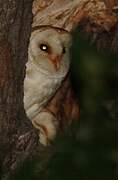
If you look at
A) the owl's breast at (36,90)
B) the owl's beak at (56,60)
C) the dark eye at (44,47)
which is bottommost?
the owl's breast at (36,90)

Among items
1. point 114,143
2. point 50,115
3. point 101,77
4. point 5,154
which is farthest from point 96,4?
point 114,143

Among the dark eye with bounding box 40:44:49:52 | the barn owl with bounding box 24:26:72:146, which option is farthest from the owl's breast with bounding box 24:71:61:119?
the dark eye with bounding box 40:44:49:52

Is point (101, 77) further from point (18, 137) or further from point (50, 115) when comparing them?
point (50, 115)

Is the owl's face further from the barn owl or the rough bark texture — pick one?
the rough bark texture

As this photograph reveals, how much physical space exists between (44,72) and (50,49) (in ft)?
0.36

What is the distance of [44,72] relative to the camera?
1853 millimetres

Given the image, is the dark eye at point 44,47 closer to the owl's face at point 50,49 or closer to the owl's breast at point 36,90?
the owl's face at point 50,49

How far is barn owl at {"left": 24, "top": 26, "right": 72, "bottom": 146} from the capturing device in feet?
5.81

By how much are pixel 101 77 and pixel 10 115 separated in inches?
26.3

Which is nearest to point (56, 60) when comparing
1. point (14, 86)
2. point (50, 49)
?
point (50, 49)

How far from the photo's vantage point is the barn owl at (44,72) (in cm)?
177

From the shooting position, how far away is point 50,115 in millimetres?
1884

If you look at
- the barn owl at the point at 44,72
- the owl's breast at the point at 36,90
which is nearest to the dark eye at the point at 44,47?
the barn owl at the point at 44,72

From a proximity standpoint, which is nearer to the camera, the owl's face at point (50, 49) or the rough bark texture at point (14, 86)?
the rough bark texture at point (14, 86)
